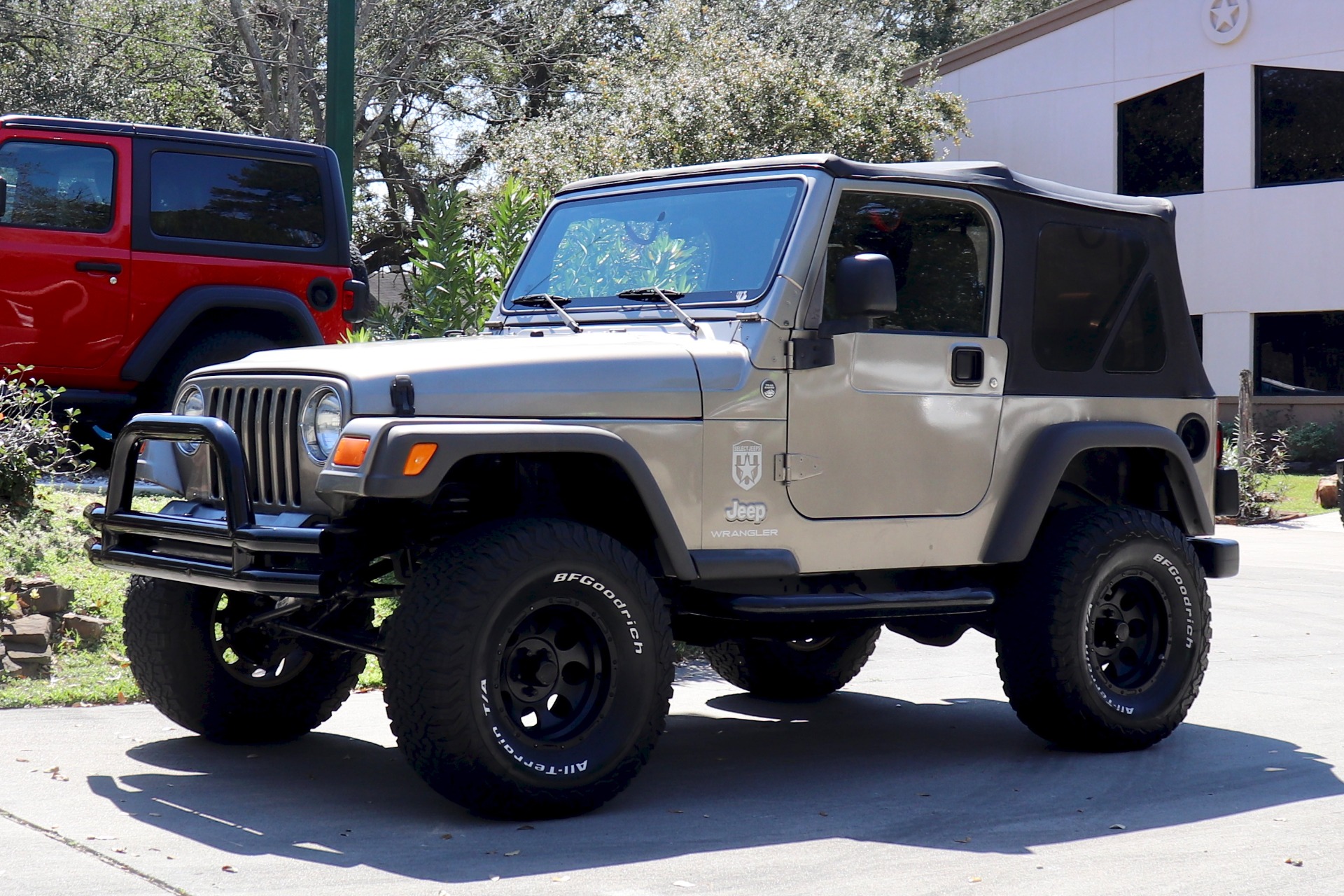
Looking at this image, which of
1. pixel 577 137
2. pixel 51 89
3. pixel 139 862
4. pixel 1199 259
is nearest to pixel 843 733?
pixel 139 862

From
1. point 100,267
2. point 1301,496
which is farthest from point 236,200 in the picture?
point 1301,496

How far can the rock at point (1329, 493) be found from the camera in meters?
18.0

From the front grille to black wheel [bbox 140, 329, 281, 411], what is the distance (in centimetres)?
494

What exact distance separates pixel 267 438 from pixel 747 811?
79.1 inches

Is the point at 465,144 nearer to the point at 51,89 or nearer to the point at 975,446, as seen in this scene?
the point at 51,89

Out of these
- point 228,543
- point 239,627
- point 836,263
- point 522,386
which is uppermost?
point 836,263

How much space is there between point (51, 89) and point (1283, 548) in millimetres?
19305

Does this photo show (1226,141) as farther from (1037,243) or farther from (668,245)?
(668,245)

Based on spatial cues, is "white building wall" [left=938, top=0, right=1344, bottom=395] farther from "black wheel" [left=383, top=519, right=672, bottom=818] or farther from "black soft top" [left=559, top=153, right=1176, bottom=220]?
"black wheel" [left=383, top=519, right=672, bottom=818]

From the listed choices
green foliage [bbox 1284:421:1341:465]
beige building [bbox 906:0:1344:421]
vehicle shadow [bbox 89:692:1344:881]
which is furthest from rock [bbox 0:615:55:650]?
beige building [bbox 906:0:1344:421]

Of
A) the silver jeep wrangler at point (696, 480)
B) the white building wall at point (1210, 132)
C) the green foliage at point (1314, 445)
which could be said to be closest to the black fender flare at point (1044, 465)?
the silver jeep wrangler at point (696, 480)

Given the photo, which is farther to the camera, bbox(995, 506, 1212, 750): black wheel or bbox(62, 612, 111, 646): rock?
bbox(62, 612, 111, 646): rock

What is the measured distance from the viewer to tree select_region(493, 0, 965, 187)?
19.2 metres

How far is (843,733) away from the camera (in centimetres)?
675
